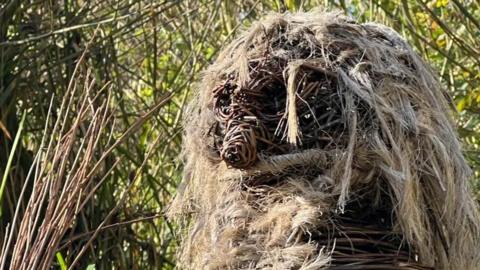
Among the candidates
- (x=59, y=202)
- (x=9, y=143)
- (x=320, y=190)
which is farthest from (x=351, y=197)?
(x=9, y=143)

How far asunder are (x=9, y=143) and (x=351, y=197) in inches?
53.1

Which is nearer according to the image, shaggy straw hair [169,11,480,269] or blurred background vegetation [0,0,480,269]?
shaggy straw hair [169,11,480,269]

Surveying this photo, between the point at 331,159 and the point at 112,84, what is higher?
the point at 112,84

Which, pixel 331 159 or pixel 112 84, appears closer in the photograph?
pixel 331 159

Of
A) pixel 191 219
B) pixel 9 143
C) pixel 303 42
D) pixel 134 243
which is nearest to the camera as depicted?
pixel 303 42

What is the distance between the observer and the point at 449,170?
1.33m

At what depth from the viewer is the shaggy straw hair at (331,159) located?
1270mm

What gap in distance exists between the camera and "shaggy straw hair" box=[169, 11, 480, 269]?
4.17 ft

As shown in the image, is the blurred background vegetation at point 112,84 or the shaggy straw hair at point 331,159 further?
the blurred background vegetation at point 112,84

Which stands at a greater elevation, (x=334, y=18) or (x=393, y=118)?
(x=334, y=18)

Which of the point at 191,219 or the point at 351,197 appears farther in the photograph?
the point at 191,219

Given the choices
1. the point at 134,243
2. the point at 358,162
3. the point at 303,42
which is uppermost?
the point at 303,42

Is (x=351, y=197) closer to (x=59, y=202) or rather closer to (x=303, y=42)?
(x=303, y=42)

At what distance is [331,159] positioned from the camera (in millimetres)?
1284
